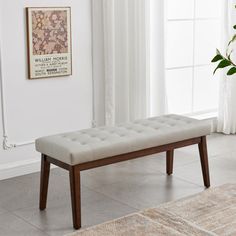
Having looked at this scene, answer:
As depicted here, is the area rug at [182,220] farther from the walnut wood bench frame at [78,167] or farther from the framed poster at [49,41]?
the framed poster at [49,41]

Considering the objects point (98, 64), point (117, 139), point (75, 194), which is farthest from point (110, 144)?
point (98, 64)

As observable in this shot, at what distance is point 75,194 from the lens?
3.39 m

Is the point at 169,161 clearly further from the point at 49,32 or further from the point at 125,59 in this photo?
the point at 49,32

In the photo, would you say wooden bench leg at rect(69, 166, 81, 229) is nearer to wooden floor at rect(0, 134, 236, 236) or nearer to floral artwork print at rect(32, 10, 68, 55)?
wooden floor at rect(0, 134, 236, 236)

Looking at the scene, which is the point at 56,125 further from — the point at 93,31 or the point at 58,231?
the point at 58,231

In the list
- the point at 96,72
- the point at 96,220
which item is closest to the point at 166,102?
the point at 96,72

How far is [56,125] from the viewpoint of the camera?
15.2ft

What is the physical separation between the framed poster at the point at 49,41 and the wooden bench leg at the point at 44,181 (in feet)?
3.17

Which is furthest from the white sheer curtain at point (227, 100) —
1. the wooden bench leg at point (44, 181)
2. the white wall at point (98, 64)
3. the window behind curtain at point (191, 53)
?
the wooden bench leg at point (44, 181)

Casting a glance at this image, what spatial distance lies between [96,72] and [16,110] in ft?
2.64

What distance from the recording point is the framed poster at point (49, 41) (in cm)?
435

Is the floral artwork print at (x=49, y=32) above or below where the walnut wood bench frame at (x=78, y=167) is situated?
above

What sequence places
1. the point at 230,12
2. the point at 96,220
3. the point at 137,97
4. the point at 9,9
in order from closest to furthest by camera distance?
the point at 96,220
the point at 9,9
the point at 137,97
the point at 230,12

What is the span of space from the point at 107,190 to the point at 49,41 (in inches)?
49.9
